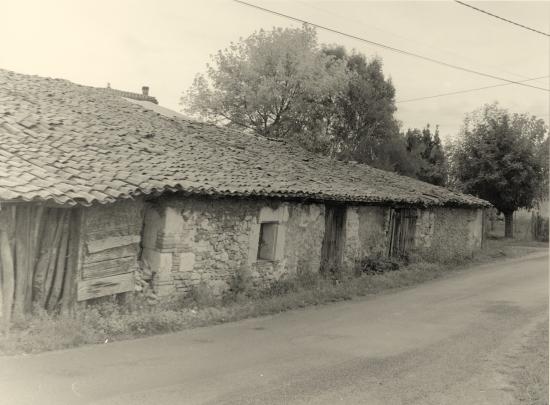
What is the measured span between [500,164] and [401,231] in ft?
43.4

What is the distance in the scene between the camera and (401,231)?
57.1ft

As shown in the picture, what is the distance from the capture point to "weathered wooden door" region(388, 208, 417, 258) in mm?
16922

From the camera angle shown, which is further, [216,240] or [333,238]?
[333,238]

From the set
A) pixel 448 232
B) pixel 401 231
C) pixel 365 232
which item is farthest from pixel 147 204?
pixel 448 232

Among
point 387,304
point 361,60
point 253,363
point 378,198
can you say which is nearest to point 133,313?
point 253,363

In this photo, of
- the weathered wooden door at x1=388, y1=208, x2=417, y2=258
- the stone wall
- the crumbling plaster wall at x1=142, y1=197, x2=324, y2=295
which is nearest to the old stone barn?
the crumbling plaster wall at x1=142, y1=197, x2=324, y2=295

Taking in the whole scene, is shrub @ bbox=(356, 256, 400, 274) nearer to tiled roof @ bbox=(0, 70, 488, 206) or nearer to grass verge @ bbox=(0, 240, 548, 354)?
grass verge @ bbox=(0, 240, 548, 354)

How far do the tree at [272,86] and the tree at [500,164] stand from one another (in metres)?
8.56

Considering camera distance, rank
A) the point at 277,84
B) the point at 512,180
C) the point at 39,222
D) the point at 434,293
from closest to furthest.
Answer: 1. the point at 39,222
2. the point at 434,293
3. the point at 512,180
4. the point at 277,84

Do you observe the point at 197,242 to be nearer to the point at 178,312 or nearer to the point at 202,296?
the point at 202,296

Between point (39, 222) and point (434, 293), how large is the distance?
8716 millimetres

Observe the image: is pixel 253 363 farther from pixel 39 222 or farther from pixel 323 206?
pixel 323 206

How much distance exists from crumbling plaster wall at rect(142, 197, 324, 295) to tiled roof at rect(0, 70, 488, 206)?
1.70 feet

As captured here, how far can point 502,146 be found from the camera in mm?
27859
